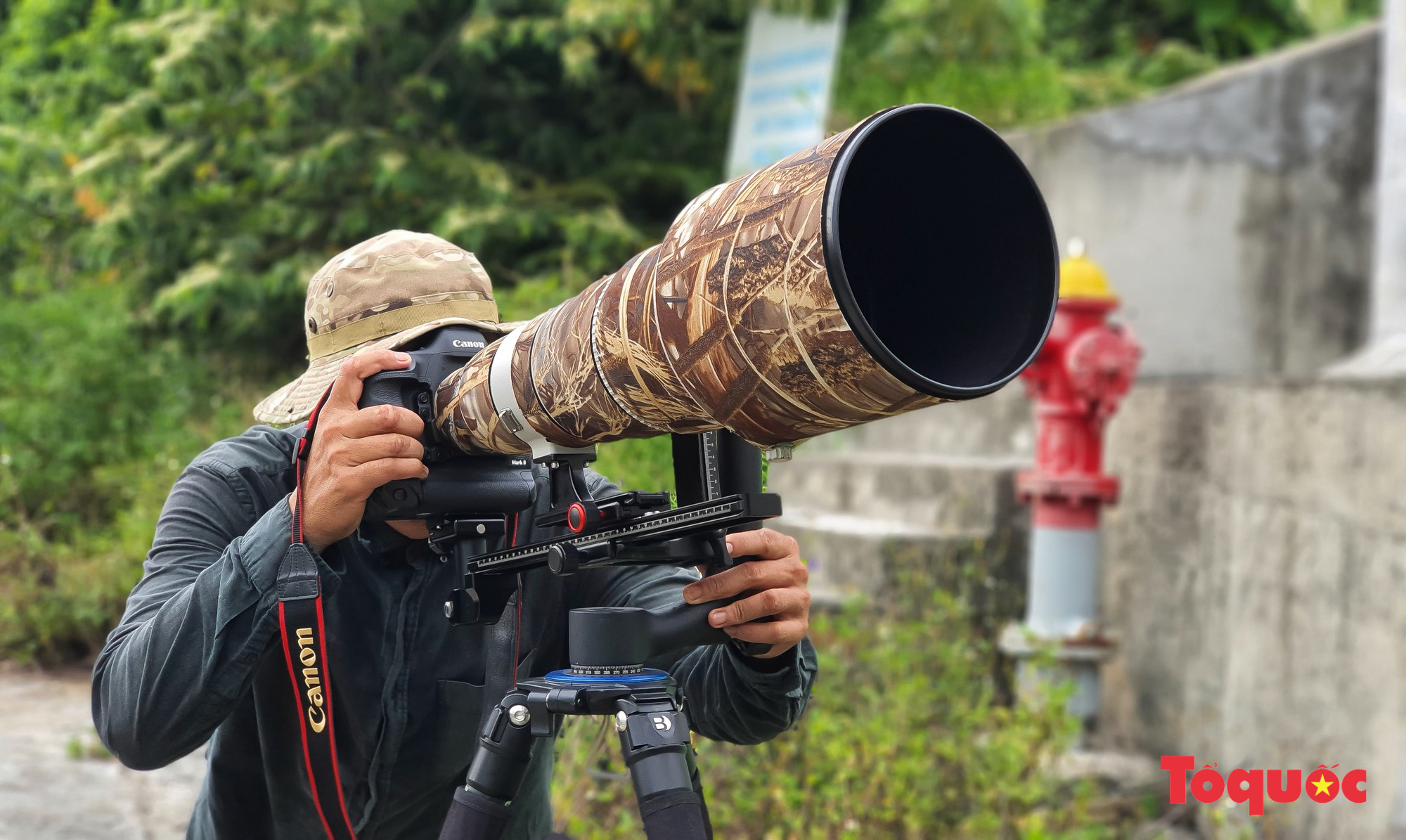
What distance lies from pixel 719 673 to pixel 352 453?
1.85 ft

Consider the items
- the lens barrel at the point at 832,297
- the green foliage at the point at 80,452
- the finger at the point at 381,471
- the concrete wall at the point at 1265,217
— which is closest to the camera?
the lens barrel at the point at 832,297

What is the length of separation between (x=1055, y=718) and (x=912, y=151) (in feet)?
9.16

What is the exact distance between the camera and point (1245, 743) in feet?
12.0

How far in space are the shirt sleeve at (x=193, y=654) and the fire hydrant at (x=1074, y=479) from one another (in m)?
3.01

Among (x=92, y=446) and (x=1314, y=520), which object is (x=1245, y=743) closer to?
(x=1314, y=520)

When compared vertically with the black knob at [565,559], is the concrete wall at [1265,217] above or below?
above

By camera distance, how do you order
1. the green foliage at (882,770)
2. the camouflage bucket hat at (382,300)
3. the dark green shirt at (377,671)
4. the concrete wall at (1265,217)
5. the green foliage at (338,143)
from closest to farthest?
1. the dark green shirt at (377,671)
2. the camouflage bucket hat at (382,300)
3. the green foliage at (882,770)
4. the concrete wall at (1265,217)
5. the green foliage at (338,143)

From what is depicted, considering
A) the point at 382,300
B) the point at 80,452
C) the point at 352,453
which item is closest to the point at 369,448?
the point at 352,453

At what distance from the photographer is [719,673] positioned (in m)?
1.75

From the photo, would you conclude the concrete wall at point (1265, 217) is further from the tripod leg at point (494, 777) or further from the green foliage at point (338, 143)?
the tripod leg at point (494, 777)

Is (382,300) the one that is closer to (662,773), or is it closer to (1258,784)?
(662,773)

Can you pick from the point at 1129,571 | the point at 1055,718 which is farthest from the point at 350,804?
the point at 1129,571

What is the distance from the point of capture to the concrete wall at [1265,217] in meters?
5.48

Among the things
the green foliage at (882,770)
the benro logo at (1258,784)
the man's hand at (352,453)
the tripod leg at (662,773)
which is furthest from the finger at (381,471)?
the benro logo at (1258,784)
